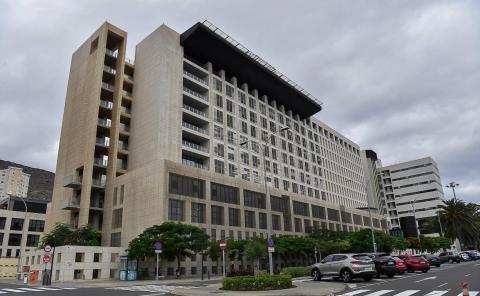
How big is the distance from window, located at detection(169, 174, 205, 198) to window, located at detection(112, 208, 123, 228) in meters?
9.89

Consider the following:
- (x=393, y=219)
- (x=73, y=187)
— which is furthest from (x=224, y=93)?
(x=393, y=219)

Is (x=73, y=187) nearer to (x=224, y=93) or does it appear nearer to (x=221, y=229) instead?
(x=221, y=229)

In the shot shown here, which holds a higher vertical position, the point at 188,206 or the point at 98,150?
the point at 98,150

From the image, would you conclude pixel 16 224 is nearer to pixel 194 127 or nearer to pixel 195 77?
pixel 194 127

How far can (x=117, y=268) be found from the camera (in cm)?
4934

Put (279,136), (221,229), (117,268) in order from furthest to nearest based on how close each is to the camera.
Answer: (279,136), (221,229), (117,268)

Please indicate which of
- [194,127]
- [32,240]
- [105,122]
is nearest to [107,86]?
[105,122]

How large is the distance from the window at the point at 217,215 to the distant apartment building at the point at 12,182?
491 ft

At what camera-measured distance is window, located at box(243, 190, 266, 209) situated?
216 ft

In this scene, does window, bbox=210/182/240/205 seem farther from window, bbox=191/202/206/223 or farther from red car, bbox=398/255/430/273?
red car, bbox=398/255/430/273

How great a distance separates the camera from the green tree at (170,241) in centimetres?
4225

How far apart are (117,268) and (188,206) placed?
12.5m

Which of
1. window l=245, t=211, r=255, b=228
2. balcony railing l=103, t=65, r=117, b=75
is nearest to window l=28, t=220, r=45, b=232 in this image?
balcony railing l=103, t=65, r=117, b=75

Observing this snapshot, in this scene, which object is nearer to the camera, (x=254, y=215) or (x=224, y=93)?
(x=254, y=215)
